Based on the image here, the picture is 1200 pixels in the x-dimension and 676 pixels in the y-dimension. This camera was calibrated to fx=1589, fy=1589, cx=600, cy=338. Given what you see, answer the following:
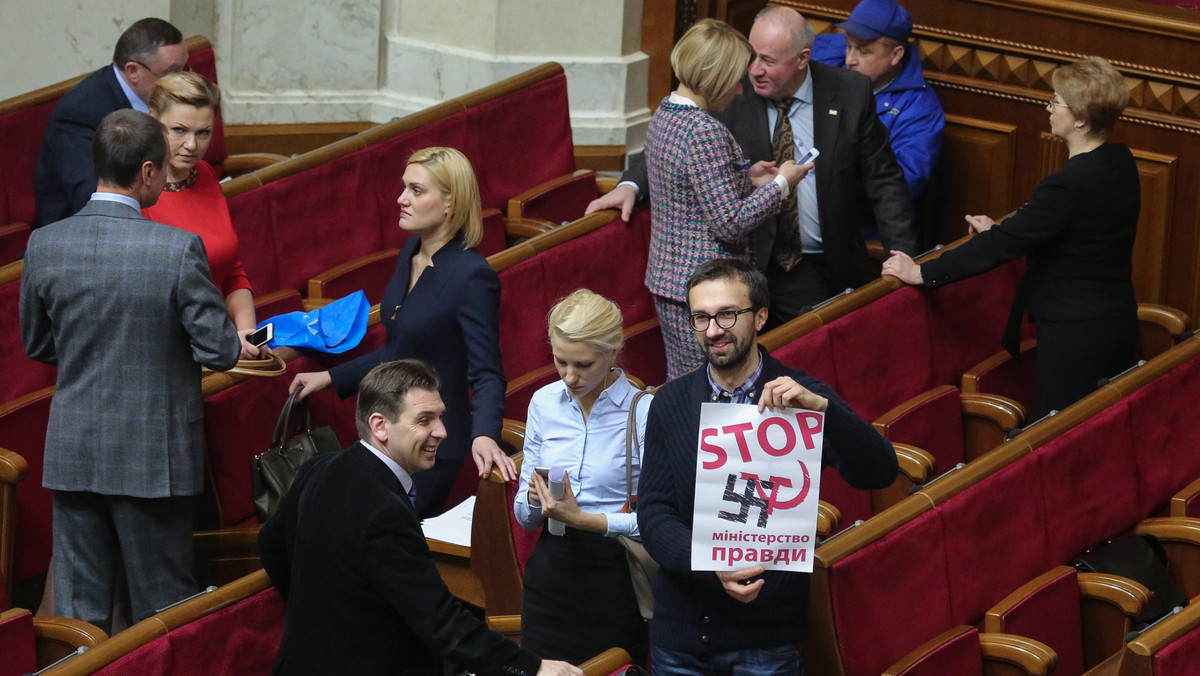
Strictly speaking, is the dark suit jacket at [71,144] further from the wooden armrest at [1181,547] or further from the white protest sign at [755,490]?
the wooden armrest at [1181,547]

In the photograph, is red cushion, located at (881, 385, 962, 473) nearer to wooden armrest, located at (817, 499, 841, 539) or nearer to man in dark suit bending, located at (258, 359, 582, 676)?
wooden armrest, located at (817, 499, 841, 539)

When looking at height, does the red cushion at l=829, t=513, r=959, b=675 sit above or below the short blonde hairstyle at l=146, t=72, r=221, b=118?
below

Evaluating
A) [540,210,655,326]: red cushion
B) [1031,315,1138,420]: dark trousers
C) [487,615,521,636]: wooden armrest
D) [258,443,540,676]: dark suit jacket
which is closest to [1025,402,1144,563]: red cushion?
[1031,315,1138,420]: dark trousers

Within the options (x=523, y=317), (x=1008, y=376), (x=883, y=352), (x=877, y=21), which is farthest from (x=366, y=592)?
(x=877, y=21)

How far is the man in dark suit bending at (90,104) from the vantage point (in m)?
3.05

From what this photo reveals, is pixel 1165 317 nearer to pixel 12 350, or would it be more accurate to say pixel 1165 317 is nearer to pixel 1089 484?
pixel 1089 484

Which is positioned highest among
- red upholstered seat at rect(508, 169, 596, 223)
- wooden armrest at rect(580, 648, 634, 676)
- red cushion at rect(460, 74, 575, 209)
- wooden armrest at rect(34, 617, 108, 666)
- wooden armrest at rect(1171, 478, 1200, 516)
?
red cushion at rect(460, 74, 575, 209)

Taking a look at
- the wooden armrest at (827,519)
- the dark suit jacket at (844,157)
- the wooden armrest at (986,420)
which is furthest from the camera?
the dark suit jacket at (844,157)

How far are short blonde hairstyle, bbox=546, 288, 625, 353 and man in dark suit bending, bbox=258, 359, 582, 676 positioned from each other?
0.25 metres

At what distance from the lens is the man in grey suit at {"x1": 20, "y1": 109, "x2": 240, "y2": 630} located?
7.37 feet

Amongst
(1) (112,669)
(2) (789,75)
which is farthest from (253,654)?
(2) (789,75)

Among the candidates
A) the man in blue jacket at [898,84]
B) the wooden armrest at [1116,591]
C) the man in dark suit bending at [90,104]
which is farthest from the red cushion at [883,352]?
the man in dark suit bending at [90,104]

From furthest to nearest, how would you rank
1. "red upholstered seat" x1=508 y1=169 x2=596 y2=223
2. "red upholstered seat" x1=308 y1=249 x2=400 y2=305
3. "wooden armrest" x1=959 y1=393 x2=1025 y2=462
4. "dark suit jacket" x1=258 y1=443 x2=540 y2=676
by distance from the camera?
"red upholstered seat" x1=508 y1=169 x2=596 y2=223
"red upholstered seat" x1=308 y1=249 x2=400 y2=305
"wooden armrest" x1=959 y1=393 x2=1025 y2=462
"dark suit jacket" x1=258 y1=443 x2=540 y2=676

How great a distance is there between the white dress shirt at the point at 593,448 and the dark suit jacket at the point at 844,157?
1.00m
